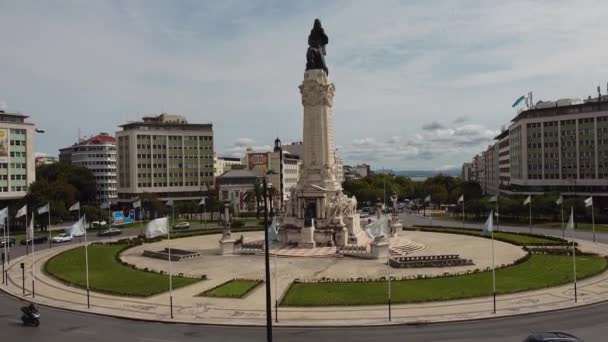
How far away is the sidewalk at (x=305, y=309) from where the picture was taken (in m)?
32.6

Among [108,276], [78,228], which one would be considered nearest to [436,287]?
[108,276]

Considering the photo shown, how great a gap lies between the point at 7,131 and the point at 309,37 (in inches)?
3015

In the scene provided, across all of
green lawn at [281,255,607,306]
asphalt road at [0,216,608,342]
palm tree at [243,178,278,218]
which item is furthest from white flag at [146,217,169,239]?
palm tree at [243,178,278,218]

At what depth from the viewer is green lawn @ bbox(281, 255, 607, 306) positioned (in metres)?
37.3

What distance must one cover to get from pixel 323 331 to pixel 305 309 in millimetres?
5120

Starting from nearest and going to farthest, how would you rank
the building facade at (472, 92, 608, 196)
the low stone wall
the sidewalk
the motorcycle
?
the motorcycle → the sidewalk → the low stone wall → the building facade at (472, 92, 608, 196)

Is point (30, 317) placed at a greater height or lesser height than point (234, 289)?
greater

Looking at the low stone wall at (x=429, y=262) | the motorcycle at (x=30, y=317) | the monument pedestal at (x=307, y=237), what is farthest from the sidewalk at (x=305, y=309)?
the monument pedestal at (x=307, y=237)

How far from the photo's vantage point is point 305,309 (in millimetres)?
35250

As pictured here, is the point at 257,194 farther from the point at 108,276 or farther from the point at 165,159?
the point at 165,159

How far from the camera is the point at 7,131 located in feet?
361

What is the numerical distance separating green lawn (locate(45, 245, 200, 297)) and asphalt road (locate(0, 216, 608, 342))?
8.46 meters

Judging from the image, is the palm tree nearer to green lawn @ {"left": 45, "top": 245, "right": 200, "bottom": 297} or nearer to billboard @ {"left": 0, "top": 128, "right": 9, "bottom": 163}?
green lawn @ {"left": 45, "top": 245, "right": 200, "bottom": 297}

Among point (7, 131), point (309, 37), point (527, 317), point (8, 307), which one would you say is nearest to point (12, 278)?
point (8, 307)
